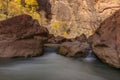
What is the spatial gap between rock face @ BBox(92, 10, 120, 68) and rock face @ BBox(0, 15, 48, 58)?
3.74m

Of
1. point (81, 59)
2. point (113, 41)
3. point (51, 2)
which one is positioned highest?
point (51, 2)

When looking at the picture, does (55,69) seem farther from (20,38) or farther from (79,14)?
(79,14)

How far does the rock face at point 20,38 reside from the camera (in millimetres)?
13484

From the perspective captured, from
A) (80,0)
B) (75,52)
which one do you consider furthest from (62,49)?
(80,0)

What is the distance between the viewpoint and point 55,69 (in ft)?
36.2

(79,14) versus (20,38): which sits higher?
(79,14)

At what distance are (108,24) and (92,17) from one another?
132 feet

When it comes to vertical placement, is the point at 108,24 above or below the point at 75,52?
above

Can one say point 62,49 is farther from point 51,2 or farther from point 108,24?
point 51,2

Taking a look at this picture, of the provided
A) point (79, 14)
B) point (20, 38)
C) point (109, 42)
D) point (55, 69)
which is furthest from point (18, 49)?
point (79, 14)

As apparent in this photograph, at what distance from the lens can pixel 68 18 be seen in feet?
195

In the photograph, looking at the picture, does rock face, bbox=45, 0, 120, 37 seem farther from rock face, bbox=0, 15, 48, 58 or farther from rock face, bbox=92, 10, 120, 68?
rock face, bbox=92, 10, 120, 68

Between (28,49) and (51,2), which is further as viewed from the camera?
(51,2)

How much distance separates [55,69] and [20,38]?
185 inches
